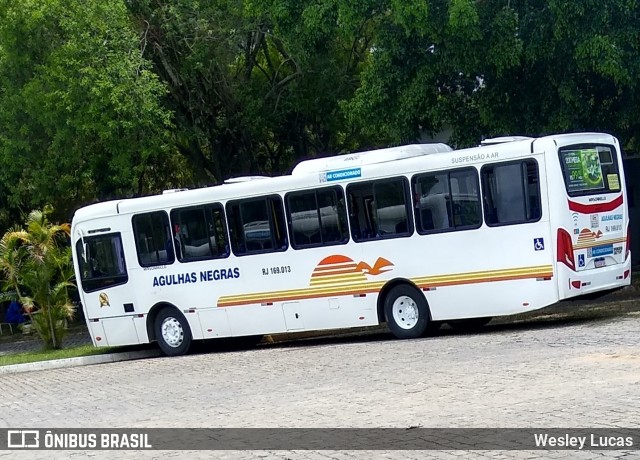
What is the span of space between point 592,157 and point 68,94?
44.8 feet

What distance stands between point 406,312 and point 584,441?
9.65m

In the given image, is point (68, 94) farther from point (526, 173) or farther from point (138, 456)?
point (138, 456)

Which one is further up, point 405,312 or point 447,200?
point 447,200

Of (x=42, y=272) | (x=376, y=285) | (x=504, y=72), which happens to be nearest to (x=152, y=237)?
(x=42, y=272)

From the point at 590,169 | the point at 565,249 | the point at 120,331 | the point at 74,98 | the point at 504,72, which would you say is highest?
the point at 74,98

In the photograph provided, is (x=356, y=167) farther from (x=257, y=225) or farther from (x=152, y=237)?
(x=152, y=237)

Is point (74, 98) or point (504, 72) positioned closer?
point (504, 72)

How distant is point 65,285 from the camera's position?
77.9ft

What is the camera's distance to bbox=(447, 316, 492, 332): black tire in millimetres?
19497

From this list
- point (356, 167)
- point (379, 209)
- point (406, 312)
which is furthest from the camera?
point (356, 167)

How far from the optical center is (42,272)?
23625 mm

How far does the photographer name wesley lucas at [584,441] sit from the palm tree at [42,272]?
55.2ft

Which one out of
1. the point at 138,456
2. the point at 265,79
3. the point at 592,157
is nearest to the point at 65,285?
the point at 265,79

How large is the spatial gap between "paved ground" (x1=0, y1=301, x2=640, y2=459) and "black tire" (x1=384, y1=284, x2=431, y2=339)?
329mm
